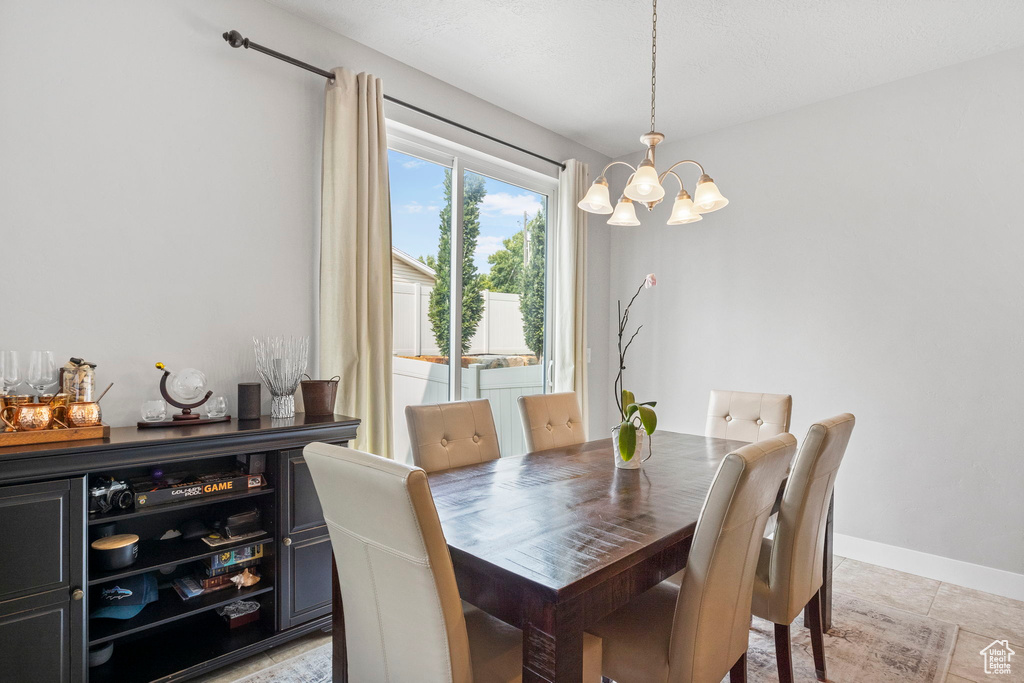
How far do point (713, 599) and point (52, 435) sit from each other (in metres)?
2.01

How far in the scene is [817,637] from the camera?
2.06 m

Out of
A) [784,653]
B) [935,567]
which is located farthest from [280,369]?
[935,567]

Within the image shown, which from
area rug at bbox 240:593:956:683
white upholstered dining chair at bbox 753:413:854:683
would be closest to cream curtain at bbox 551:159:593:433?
area rug at bbox 240:593:956:683

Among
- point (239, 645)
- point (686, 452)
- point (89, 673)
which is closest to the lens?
point (89, 673)

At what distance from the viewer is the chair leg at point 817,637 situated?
6.69 feet

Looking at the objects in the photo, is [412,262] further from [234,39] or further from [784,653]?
[784,653]

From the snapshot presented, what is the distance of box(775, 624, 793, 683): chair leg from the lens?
1839mm

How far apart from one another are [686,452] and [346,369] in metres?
1.65

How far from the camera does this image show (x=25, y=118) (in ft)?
6.33


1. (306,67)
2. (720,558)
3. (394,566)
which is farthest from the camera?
(306,67)

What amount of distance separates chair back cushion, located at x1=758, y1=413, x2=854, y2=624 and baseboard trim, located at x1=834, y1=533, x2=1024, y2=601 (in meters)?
1.83

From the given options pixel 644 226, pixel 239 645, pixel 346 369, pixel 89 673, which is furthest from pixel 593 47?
pixel 89 673

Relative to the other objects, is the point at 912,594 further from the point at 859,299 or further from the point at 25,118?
the point at 25,118

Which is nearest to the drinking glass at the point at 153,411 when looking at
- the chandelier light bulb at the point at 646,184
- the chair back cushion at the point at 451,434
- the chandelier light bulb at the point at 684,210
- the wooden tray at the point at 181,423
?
the wooden tray at the point at 181,423
